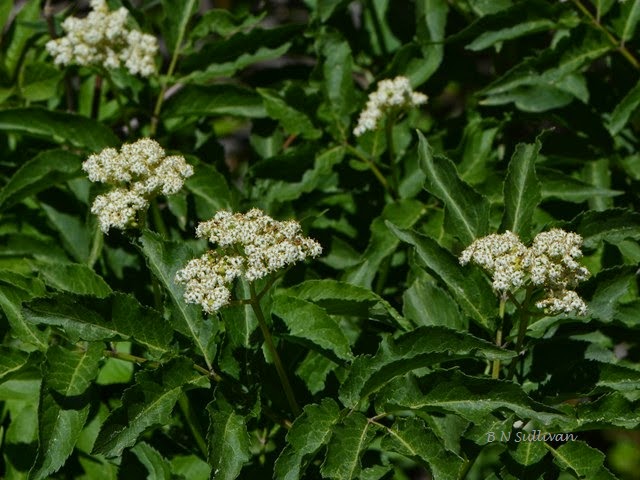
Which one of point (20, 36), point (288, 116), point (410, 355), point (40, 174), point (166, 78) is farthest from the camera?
point (20, 36)

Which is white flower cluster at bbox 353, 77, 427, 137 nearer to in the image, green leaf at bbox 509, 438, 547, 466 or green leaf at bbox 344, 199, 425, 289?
green leaf at bbox 344, 199, 425, 289

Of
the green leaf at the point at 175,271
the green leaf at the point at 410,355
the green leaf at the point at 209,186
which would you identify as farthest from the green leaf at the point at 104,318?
the green leaf at the point at 209,186

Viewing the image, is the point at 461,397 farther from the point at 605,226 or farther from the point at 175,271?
the point at 175,271

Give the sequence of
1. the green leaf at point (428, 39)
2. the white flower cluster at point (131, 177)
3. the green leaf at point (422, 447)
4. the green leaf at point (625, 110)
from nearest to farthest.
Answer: the green leaf at point (422, 447) < the white flower cluster at point (131, 177) < the green leaf at point (625, 110) < the green leaf at point (428, 39)

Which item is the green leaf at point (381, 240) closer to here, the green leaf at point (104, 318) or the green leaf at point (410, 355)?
the green leaf at point (410, 355)

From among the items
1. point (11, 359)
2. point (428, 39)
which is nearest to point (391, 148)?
point (428, 39)

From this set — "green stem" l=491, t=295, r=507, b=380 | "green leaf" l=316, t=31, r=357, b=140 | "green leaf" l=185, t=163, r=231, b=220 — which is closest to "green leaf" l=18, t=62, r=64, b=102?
"green leaf" l=185, t=163, r=231, b=220
